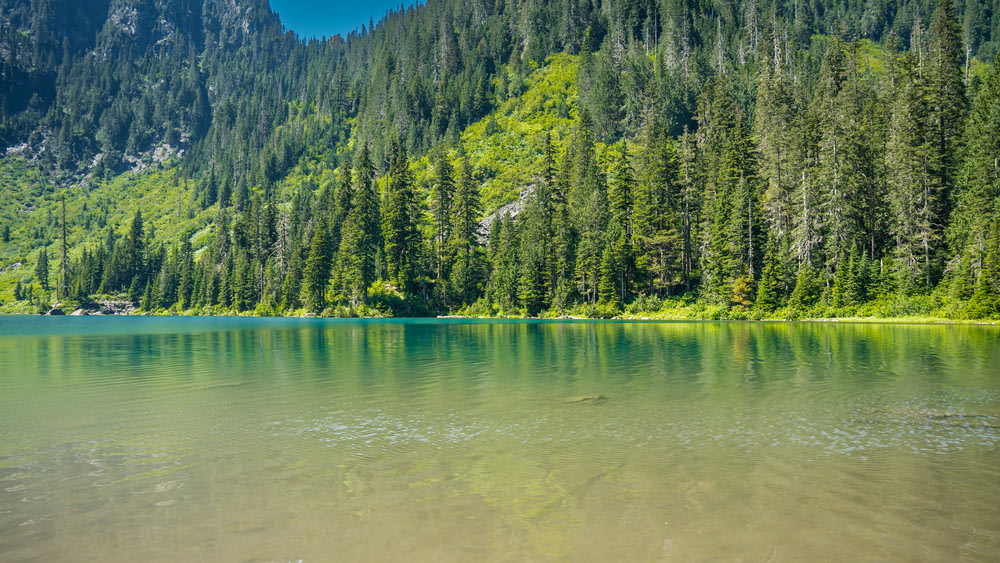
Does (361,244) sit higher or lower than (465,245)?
higher

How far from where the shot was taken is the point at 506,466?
10.6 meters

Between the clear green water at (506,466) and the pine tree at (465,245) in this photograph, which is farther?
the pine tree at (465,245)

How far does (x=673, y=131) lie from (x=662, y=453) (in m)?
130

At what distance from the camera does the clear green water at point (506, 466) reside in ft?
23.6

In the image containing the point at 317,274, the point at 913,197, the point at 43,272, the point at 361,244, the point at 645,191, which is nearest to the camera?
the point at 913,197

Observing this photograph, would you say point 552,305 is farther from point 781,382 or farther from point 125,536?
point 125,536

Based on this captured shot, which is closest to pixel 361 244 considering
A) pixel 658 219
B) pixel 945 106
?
pixel 658 219

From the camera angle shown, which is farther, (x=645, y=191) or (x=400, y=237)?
(x=400, y=237)

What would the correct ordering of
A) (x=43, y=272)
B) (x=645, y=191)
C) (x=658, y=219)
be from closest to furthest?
1. (x=658, y=219)
2. (x=645, y=191)
3. (x=43, y=272)

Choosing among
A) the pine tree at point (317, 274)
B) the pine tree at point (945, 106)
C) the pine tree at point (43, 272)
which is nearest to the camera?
the pine tree at point (945, 106)

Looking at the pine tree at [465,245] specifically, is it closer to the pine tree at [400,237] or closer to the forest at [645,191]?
the forest at [645,191]

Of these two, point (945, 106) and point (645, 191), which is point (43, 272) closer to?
point (645, 191)

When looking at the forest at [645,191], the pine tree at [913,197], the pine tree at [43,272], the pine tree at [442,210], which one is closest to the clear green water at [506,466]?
the pine tree at [913,197]

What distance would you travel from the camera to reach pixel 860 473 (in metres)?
9.94
